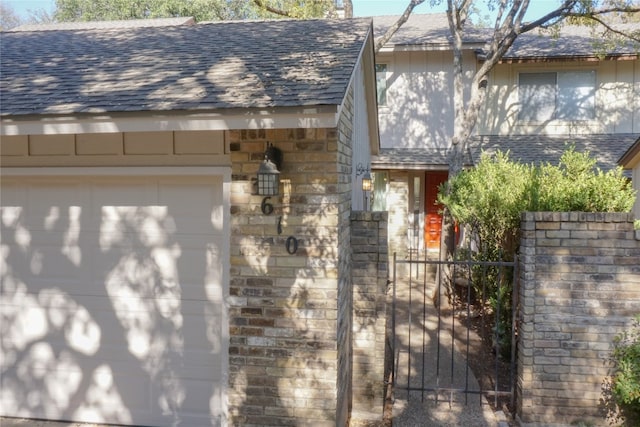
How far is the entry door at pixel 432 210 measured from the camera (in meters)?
14.9

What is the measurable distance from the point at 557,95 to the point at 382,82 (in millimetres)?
4543

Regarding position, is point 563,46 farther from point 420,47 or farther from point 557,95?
point 420,47

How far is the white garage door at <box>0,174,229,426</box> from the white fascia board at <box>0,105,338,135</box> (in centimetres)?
82

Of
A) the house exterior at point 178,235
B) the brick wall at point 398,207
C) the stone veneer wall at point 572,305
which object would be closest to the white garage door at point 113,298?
the house exterior at point 178,235

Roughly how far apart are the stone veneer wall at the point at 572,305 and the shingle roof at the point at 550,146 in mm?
7736

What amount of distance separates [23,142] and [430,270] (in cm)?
1006

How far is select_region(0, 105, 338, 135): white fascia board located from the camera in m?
3.64

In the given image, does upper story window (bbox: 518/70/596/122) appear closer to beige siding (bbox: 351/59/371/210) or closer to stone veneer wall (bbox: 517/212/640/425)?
beige siding (bbox: 351/59/371/210)

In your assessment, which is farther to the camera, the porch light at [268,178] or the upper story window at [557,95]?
the upper story window at [557,95]

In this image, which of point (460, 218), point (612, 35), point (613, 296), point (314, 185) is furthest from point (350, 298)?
point (612, 35)

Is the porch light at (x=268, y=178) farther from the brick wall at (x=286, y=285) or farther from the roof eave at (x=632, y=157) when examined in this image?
the roof eave at (x=632, y=157)

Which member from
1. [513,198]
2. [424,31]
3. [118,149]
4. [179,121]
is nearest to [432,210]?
[424,31]

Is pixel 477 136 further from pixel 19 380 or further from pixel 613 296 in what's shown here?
pixel 19 380

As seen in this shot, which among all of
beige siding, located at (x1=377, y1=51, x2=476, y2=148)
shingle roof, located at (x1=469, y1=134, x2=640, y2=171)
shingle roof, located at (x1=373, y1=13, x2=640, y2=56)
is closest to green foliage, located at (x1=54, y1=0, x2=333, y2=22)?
shingle roof, located at (x1=373, y1=13, x2=640, y2=56)
